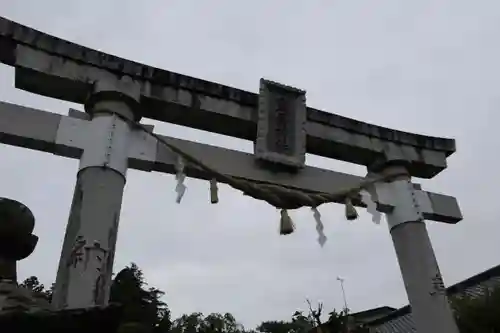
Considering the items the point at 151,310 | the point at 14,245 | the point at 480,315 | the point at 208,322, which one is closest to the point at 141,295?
the point at 151,310

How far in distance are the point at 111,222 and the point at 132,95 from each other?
1.39 m

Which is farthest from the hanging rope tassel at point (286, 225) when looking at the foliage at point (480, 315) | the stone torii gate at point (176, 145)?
the foliage at point (480, 315)

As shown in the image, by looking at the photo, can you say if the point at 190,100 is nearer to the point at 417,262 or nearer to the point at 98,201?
the point at 98,201

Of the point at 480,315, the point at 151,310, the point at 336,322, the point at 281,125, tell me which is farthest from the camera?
the point at 151,310

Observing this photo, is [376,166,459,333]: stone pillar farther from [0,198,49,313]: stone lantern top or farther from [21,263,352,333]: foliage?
[21,263,352,333]: foliage

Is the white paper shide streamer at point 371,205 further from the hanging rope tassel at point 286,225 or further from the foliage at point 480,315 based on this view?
the foliage at point 480,315

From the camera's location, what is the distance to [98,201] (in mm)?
4402

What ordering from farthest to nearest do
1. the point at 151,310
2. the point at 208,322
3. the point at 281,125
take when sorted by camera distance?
the point at 208,322 < the point at 151,310 < the point at 281,125

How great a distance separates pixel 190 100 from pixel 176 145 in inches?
22.5

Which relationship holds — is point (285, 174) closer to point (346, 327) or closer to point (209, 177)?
point (209, 177)

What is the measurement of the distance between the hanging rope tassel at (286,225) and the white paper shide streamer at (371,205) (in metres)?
1.07

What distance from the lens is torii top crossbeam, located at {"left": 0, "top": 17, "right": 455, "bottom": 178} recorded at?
496 cm

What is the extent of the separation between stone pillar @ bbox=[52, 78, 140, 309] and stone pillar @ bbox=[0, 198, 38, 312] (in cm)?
171

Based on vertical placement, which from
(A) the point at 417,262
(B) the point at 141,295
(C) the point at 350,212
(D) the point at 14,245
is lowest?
(D) the point at 14,245
